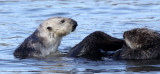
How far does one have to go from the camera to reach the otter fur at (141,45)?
7855mm

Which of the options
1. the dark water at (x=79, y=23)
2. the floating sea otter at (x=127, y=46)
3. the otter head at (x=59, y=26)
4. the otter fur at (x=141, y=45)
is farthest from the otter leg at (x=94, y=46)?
the otter head at (x=59, y=26)

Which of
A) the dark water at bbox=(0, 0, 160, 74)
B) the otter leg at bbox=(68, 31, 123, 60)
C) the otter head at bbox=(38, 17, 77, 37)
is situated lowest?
the dark water at bbox=(0, 0, 160, 74)

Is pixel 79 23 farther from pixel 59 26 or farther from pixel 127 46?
pixel 127 46

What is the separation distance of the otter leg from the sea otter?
591 mm

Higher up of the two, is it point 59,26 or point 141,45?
point 59,26

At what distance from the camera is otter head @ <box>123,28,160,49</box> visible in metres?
7.88

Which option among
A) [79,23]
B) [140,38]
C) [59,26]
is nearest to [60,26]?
[59,26]

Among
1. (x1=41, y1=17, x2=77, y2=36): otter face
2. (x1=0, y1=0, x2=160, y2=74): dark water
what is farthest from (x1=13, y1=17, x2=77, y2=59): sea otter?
(x1=0, y1=0, x2=160, y2=74): dark water

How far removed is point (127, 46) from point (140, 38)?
27 centimetres

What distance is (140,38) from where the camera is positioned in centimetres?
792

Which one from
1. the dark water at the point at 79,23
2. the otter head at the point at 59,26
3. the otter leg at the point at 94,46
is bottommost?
the dark water at the point at 79,23

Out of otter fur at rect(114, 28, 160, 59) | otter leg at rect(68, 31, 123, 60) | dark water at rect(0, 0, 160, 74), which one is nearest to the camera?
dark water at rect(0, 0, 160, 74)

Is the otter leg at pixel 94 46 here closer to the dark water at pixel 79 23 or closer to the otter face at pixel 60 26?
the dark water at pixel 79 23

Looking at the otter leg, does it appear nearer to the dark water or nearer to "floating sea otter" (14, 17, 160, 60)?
"floating sea otter" (14, 17, 160, 60)
